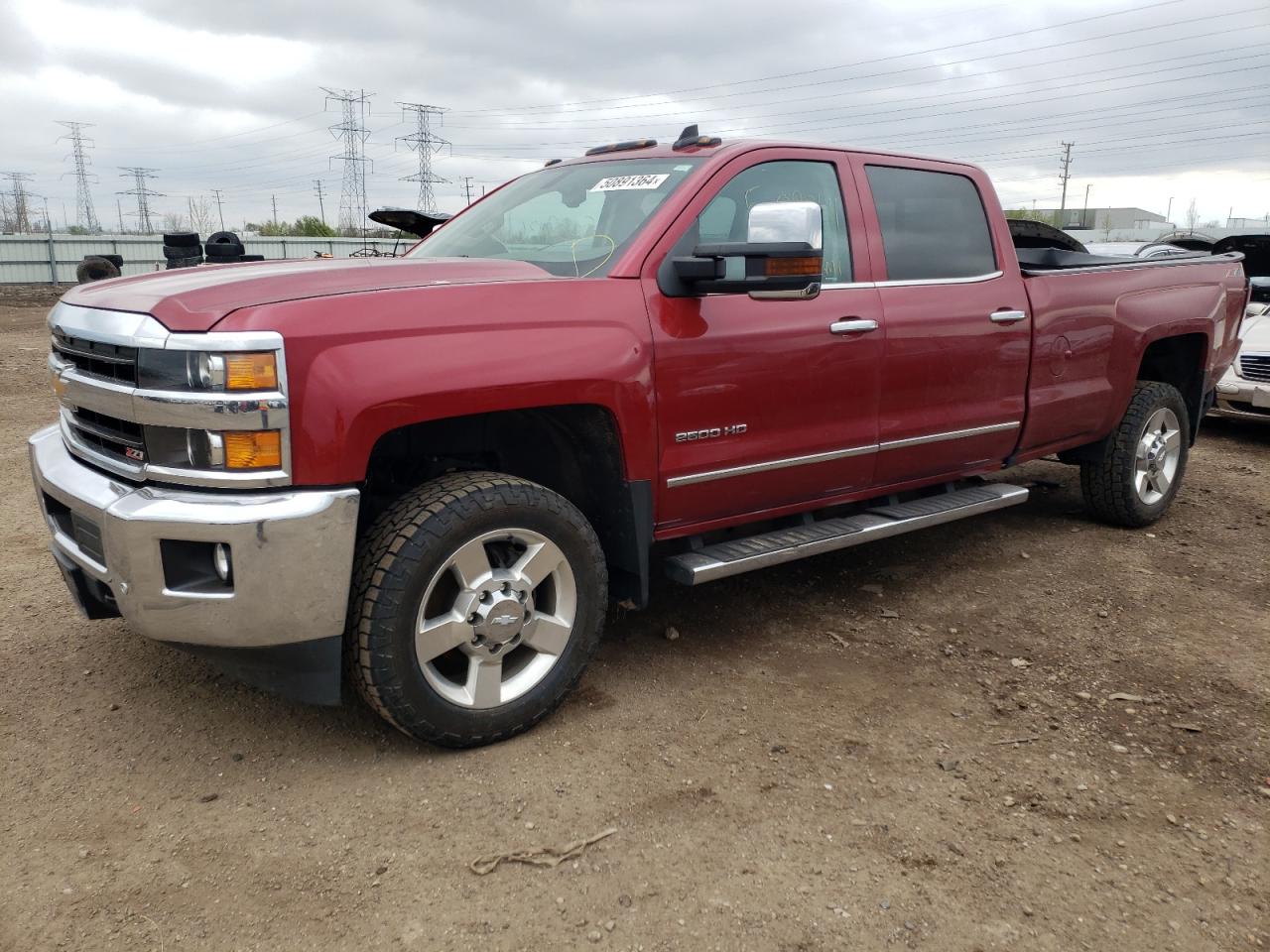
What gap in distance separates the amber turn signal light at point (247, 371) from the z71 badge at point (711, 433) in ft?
4.39

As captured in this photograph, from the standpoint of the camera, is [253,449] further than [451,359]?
No

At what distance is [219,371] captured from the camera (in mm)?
2496

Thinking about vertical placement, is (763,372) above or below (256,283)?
below

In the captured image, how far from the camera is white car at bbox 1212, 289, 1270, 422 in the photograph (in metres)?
7.84

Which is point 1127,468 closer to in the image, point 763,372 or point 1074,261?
point 1074,261

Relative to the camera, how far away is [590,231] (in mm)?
3592

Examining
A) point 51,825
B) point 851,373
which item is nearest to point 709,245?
point 851,373

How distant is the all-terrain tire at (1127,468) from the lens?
17.3ft

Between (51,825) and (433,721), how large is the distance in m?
1.02

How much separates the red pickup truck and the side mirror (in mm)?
13

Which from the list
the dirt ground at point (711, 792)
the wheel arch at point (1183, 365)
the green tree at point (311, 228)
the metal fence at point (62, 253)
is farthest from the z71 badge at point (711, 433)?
the green tree at point (311, 228)

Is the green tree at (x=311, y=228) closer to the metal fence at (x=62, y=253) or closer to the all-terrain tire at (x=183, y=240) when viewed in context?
the metal fence at (x=62, y=253)

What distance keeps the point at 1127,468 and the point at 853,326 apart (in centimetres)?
248

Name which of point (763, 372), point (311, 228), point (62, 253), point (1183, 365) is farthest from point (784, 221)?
point (311, 228)
